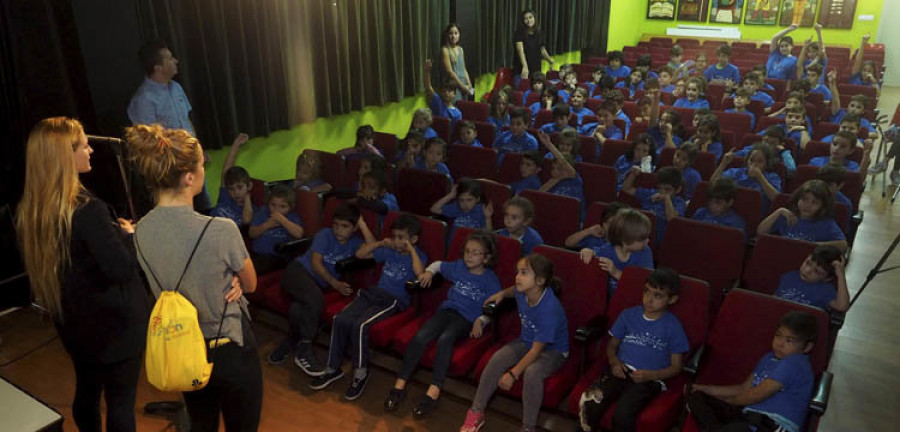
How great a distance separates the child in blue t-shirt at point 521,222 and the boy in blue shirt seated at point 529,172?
1.12 m

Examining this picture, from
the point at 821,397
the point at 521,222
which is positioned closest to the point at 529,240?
the point at 521,222

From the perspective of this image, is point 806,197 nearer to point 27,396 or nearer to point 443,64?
point 27,396

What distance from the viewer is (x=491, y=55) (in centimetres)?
916

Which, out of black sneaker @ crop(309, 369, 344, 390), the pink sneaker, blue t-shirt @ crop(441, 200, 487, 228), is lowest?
black sneaker @ crop(309, 369, 344, 390)

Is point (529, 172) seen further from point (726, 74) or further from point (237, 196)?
point (726, 74)

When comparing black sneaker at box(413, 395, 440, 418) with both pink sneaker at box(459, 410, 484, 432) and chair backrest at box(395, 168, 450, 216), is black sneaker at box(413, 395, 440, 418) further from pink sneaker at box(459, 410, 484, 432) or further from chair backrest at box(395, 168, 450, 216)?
chair backrest at box(395, 168, 450, 216)

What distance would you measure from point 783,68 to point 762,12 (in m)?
5.39

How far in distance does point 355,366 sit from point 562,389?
1.09 meters

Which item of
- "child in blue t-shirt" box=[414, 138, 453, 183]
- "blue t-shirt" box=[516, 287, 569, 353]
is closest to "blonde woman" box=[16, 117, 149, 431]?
"blue t-shirt" box=[516, 287, 569, 353]

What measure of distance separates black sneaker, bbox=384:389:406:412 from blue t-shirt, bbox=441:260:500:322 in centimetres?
51

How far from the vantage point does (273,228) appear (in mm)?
3916

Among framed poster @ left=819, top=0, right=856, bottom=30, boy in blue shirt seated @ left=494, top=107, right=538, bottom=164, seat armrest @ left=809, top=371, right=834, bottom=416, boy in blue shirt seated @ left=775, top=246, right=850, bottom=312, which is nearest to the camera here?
seat armrest @ left=809, top=371, right=834, bottom=416

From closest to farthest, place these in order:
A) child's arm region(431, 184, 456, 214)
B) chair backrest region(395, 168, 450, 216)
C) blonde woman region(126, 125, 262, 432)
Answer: blonde woman region(126, 125, 262, 432), child's arm region(431, 184, 456, 214), chair backrest region(395, 168, 450, 216)

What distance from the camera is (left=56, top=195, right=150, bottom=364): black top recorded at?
182 cm
